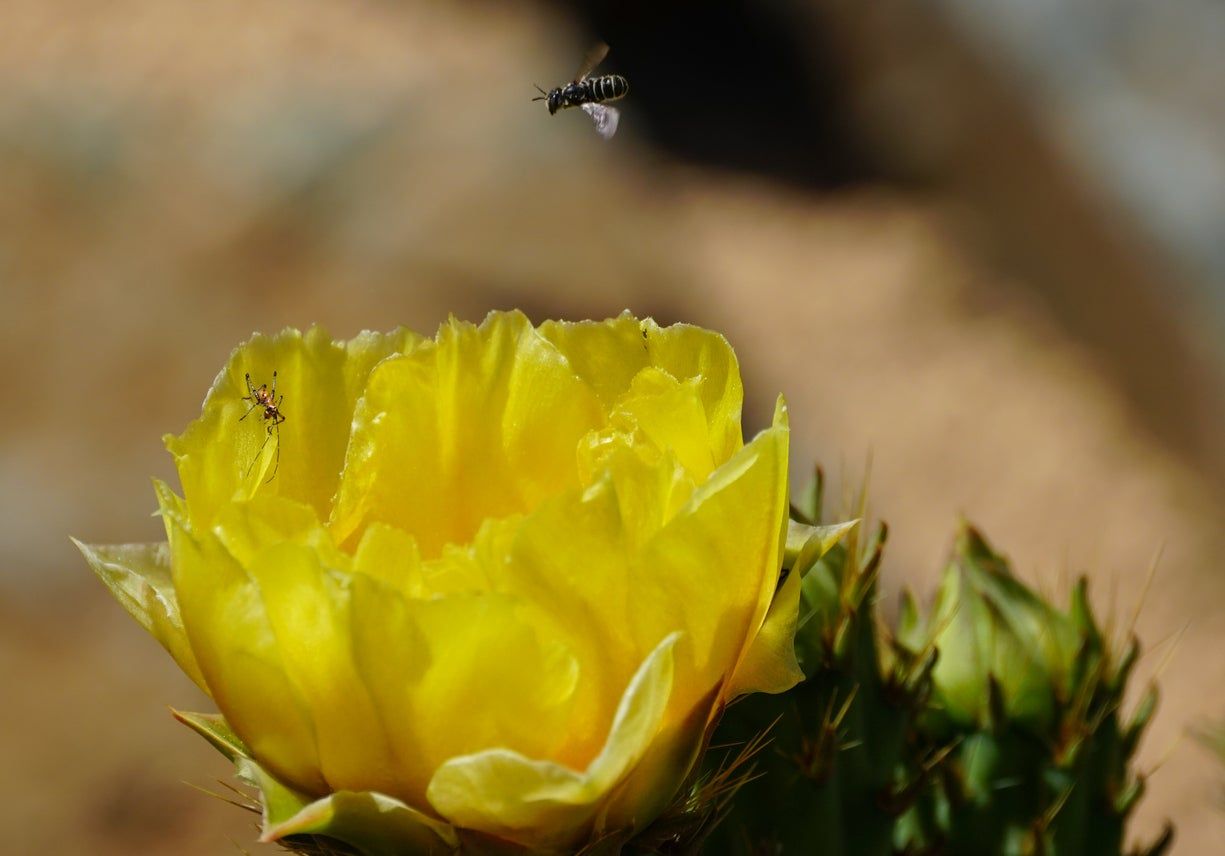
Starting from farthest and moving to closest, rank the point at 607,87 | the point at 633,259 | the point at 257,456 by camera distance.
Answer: the point at 633,259 < the point at 607,87 < the point at 257,456

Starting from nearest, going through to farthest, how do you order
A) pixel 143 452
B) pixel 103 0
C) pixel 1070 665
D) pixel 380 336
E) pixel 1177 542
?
pixel 380 336 < pixel 1070 665 < pixel 143 452 < pixel 1177 542 < pixel 103 0

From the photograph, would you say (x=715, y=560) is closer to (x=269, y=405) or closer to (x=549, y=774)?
(x=549, y=774)

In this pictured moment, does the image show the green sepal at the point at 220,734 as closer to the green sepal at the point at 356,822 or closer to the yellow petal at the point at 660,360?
the green sepal at the point at 356,822

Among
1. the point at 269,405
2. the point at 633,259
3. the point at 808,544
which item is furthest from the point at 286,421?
the point at 633,259

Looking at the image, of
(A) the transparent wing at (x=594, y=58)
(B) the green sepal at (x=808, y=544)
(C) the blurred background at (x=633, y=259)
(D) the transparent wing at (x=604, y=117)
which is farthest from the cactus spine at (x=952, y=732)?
(C) the blurred background at (x=633, y=259)

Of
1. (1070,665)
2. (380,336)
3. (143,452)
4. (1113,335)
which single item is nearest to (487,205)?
(143,452)

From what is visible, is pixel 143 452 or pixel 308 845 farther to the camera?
pixel 143 452

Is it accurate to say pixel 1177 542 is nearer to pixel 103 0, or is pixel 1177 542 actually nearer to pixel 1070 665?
pixel 1070 665
